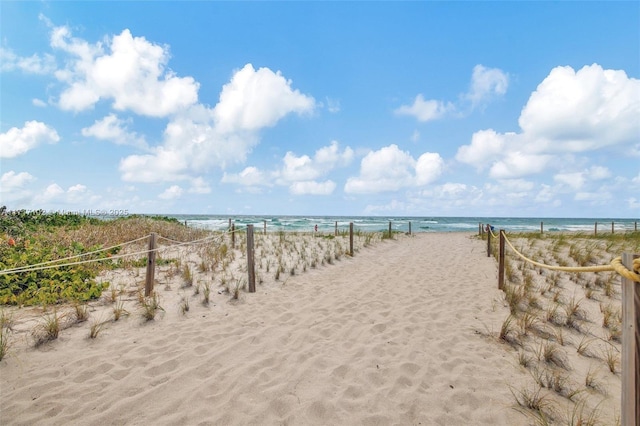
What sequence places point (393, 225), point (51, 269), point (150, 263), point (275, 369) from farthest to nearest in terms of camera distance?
point (393, 225) < point (51, 269) < point (150, 263) < point (275, 369)

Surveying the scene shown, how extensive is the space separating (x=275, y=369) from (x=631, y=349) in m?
3.25

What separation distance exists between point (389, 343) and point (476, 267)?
701 centimetres

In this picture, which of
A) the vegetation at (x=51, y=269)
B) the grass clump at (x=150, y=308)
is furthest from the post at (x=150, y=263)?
the vegetation at (x=51, y=269)

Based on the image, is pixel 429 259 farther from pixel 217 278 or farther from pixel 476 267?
pixel 217 278

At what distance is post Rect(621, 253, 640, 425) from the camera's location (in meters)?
1.84

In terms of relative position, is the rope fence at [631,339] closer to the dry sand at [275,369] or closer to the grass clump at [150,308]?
the dry sand at [275,369]

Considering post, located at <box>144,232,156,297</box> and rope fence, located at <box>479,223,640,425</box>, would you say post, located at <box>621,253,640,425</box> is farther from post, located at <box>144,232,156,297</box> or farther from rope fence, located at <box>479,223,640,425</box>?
post, located at <box>144,232,156,297</box>

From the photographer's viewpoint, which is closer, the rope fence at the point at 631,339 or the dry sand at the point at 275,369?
the rope fence at the point at 631,339

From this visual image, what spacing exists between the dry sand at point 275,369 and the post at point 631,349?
138cm

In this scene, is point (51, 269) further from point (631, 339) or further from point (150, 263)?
point (631, 339)

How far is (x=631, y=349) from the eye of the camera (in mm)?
1867

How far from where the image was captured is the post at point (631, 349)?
184cm

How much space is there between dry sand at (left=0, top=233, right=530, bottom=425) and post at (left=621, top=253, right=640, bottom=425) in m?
1.38

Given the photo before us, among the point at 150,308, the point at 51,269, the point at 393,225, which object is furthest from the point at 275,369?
the point at 393,225
